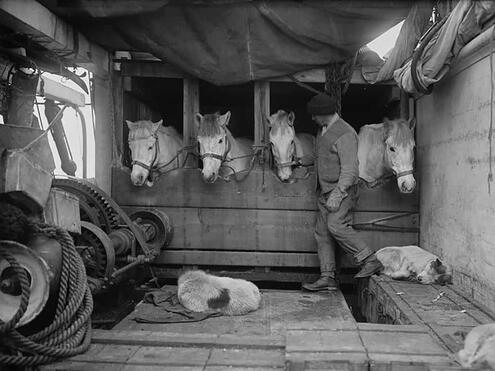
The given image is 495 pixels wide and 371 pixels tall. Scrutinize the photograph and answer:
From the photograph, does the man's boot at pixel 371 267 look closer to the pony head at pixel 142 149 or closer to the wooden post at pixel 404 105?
the wooden post at pixel 404 105

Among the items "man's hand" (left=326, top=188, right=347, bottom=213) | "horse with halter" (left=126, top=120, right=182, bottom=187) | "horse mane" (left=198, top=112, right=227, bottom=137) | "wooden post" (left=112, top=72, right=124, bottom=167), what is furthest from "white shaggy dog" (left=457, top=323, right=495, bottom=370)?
"wooden post" (left=112, top=72, right=124, bottom=167)

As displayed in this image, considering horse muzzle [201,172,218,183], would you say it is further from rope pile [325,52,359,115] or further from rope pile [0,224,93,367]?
rope pile [0,224,93,367]

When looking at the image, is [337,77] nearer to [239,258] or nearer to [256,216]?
[256,216]

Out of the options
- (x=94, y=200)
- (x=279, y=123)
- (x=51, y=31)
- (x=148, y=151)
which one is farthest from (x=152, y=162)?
(x=51, y=31)

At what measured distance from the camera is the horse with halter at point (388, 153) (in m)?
4.90

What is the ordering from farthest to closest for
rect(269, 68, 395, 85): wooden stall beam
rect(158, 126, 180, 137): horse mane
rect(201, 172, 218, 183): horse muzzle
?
rect(158, 126, 180, 137): horse mane, rect(269, 68, 395, 85): wooden stall beam, rect(201, 172, 218, 183): horse muzzle

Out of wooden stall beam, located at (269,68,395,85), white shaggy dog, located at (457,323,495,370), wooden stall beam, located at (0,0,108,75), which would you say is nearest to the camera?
white shaggy dog, located at (457,323,495,370)

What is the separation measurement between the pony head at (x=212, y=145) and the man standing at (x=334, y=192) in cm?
104

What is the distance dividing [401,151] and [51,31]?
3581 mm

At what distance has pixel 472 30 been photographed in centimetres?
351

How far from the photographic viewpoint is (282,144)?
5.30 metres

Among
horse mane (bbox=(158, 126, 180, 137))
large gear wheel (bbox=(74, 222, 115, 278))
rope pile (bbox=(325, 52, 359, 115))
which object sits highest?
rope pile (bbox=(325, 52, 359, 115))

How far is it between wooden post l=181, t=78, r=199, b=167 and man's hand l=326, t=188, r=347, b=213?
5.59ft

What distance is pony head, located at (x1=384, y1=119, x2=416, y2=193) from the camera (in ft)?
16.0
